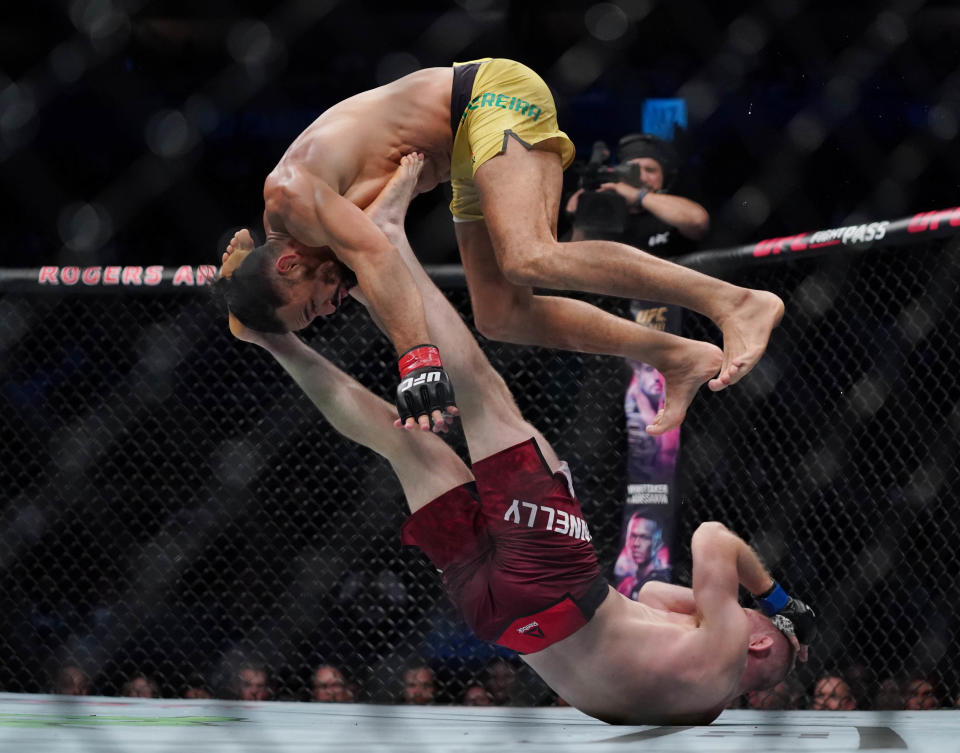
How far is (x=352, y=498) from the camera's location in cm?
313

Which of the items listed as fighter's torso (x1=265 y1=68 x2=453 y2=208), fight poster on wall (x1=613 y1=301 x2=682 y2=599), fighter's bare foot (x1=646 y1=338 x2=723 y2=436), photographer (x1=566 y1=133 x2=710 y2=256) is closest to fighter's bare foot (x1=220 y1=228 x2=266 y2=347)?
fighter's torso (x1=265 y1=68 x2=453 y2=208)

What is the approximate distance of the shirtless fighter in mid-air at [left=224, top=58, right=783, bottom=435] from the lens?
63.7 inches

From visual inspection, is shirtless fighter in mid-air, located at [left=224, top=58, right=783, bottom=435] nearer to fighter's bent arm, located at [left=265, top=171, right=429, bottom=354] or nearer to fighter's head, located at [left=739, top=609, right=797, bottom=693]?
fighter's bent arm, located at [left=265, top=171, right=429, bottom=354]

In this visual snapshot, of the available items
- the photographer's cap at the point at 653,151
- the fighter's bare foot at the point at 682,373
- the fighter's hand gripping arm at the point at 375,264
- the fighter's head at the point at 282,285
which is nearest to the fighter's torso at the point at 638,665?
the fighter's bare foot at the point at 682,373

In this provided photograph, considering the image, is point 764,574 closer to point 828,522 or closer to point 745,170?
point 828,522

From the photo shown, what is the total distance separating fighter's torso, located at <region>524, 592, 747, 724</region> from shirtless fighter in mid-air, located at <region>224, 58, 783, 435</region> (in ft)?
1.08

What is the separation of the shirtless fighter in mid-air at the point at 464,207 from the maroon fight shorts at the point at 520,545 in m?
0.26

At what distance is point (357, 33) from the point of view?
13.9 feet

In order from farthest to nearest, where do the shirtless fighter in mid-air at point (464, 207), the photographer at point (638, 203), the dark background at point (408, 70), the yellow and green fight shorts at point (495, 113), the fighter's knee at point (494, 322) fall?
the dark background at point (408, 70) < the photographer at point (638, 203) < the fighter's knee at point (494, 322) < the yellow and green fight shorts at point (495, 113) < the shirtless fighter in mid-air at point (464, 207)

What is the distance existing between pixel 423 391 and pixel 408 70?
285cm

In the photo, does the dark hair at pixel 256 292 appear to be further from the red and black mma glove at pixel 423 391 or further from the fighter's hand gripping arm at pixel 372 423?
the red and black mma glove at pixel 423 391

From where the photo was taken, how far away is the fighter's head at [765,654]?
6.31 feet

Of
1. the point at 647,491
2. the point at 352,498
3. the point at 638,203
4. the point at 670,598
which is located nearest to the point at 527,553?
the point at 670,598

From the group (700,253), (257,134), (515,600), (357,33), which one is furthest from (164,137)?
(515,600)
